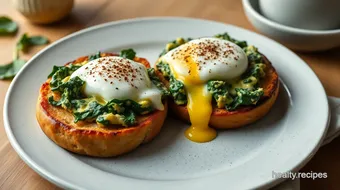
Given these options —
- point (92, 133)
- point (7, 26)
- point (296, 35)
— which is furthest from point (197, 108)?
point (7, 26)

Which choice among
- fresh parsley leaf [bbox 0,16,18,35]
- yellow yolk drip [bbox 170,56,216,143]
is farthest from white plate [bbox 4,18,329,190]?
fresh parsley leaf [bbox 0,16,18,35]

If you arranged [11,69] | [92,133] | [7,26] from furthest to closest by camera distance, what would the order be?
1. [7,26]
2. [11,69]
3. [92,133]

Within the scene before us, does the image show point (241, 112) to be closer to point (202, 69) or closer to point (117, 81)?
point (202, 69)

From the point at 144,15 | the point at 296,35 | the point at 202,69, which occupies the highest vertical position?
the point at 202,69

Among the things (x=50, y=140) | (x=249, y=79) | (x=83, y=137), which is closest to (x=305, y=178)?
(x=249, y=79)

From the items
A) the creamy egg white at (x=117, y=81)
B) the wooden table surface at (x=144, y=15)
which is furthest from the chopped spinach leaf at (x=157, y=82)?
the wooden table surface at (x=144, y=15)

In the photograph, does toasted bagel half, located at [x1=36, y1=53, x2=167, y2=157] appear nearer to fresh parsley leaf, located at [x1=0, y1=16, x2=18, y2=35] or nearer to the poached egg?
the poached egg
